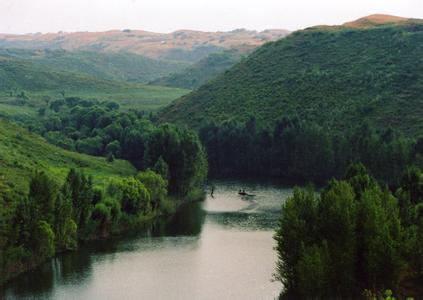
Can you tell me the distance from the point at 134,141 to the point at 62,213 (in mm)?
62363

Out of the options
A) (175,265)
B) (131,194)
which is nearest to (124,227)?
(131,194)

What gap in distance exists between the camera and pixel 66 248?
265 ft

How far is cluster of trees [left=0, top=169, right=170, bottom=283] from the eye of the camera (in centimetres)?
6956

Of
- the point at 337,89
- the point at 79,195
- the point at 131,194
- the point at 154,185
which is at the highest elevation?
the point at 337,89

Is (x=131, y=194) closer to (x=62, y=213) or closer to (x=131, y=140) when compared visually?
(x=62, y=213)

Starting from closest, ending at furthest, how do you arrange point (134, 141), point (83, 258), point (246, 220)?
point (83, 258) → point (246, 220) → point (134, 141)

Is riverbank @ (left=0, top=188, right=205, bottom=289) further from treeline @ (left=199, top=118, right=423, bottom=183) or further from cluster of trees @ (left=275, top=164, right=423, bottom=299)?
cluster of trees @ (left=275, top=164, right=423, bottom=299)

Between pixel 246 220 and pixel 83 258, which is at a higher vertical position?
pixel 83 258

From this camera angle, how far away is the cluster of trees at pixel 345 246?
189 feet

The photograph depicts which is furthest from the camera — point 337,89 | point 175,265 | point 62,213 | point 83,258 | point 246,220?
point 337,89

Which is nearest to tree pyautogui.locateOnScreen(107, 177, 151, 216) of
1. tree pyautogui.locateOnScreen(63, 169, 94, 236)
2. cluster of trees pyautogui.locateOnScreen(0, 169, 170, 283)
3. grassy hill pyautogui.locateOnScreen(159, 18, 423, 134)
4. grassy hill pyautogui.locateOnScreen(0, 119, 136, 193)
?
cluster of trees pyautogui.locateOnScreen(0, 169, 170, 283)

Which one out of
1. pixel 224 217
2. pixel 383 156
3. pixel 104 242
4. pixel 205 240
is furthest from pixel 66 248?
pixel 383 156

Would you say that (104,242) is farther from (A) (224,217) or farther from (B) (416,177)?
(B) (416,177)

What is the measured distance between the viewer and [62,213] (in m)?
75.2
